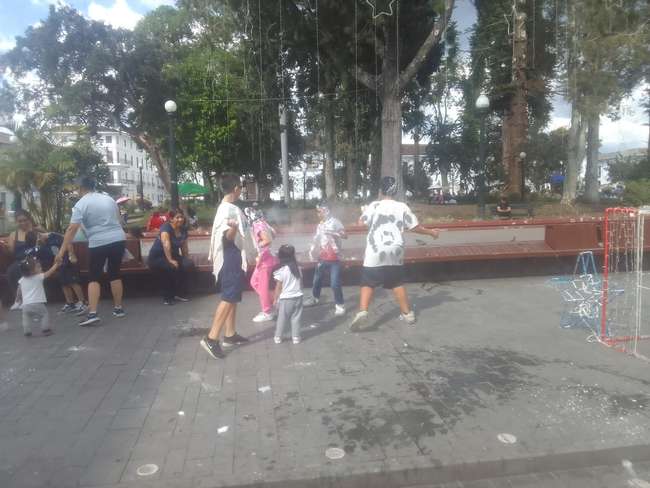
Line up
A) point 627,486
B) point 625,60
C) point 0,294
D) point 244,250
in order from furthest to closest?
point 625,60 → point 0,294 → point 244,250 → point 627,486

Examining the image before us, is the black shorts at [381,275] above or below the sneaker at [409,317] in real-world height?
above

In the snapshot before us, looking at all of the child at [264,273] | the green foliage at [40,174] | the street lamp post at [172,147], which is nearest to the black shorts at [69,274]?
the child at [264,273]

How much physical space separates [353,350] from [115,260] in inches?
128

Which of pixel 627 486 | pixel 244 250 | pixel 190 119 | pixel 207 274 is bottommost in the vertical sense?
pixel 627 486

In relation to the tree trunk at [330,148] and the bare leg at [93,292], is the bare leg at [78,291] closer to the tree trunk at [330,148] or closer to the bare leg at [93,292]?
the bare leg at [93,292]

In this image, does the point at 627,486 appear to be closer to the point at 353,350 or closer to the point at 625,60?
the point at 353,350

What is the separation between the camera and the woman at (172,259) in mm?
7476

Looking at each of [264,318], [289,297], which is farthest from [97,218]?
[289,297]

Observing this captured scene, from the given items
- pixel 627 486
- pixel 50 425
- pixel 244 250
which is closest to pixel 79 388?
pixel 50 425

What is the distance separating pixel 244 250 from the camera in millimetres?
5344

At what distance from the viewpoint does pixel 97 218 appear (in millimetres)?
6414

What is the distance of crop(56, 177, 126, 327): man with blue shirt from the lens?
634 centimetres

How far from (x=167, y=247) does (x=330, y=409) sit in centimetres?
418

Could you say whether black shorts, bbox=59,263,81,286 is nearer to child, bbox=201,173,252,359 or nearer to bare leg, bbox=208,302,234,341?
child, bbox=201,173,252,359
